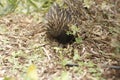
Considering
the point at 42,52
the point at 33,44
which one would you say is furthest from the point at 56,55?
the point at 33,44

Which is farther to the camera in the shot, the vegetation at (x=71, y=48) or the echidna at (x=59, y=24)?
the echidna at (x=59, y=24)

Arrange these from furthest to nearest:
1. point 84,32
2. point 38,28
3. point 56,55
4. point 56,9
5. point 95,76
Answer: point 38,28
point 56,9
point 84,32
point 56,55
point 95,76

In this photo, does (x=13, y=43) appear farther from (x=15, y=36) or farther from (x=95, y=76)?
(x=95, y=76)

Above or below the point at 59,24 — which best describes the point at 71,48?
below

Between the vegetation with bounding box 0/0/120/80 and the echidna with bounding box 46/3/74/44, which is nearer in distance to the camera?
the vegetation with bounding box 0/0/120/80
